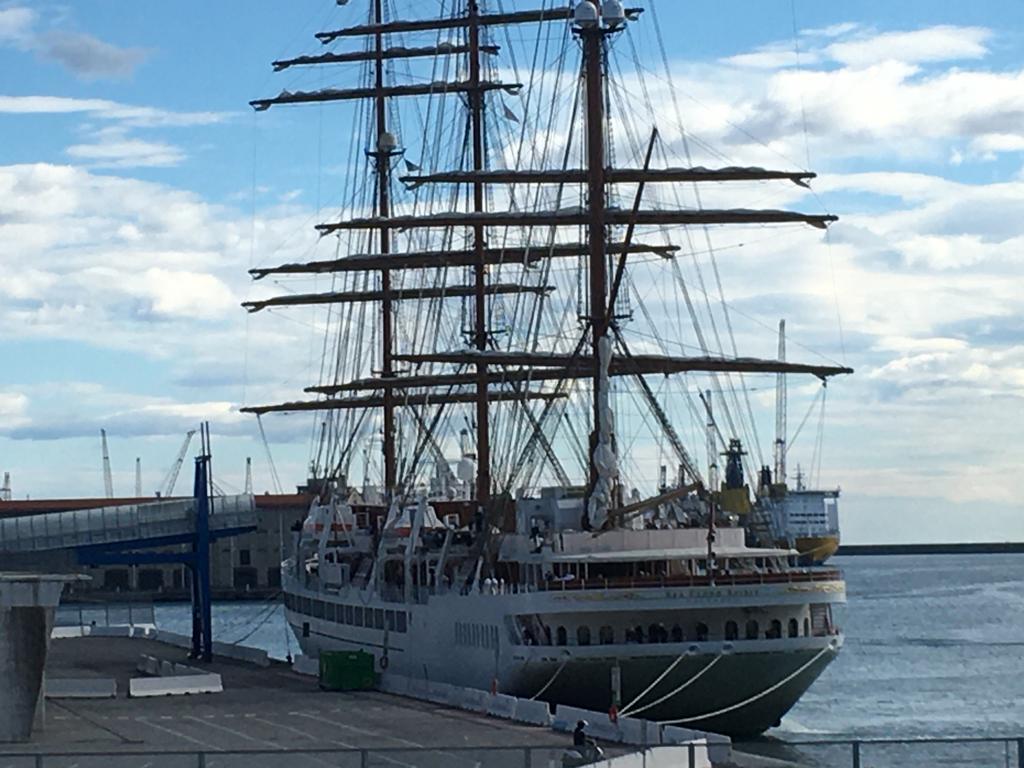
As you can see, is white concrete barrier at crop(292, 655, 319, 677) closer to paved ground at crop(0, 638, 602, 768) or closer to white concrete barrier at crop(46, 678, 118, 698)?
paved ground at crop(0, 638, 602, 768)

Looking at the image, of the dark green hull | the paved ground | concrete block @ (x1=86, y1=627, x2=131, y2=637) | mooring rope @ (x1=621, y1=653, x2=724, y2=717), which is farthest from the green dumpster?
concrete block @ (x1=86, y1=627, x2=131, y2=637)

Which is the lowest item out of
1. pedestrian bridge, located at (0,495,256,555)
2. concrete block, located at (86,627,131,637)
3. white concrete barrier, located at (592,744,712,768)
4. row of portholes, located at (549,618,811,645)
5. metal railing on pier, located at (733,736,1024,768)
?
metal railing on pier, located at (733,736,1024,768)

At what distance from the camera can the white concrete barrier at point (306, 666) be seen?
66.8 metres

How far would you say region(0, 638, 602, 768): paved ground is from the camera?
40.0 m

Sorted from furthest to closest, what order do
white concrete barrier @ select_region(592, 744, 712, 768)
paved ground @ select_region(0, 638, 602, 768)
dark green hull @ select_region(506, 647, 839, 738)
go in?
dark green hull @ select_region(506, 647, 839, 738) < paved ground @ select_region(0, 638, 602, 768) < white concrete barrier @ select_region(592, 744, 712, 768)

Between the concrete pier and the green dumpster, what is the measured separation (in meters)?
14.3

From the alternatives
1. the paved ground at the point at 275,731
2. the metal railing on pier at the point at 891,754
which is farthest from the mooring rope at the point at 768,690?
the paved ground at the point at 275,731

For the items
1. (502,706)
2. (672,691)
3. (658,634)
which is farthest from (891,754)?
(502,706)

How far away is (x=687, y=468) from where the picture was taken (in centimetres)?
6034

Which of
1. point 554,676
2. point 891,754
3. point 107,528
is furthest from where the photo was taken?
point 107,528

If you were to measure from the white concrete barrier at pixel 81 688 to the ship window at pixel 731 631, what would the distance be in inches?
695

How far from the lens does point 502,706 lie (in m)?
50.3

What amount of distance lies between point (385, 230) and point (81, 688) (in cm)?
3862

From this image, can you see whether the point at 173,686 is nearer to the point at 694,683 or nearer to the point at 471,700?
the point at 471,700
